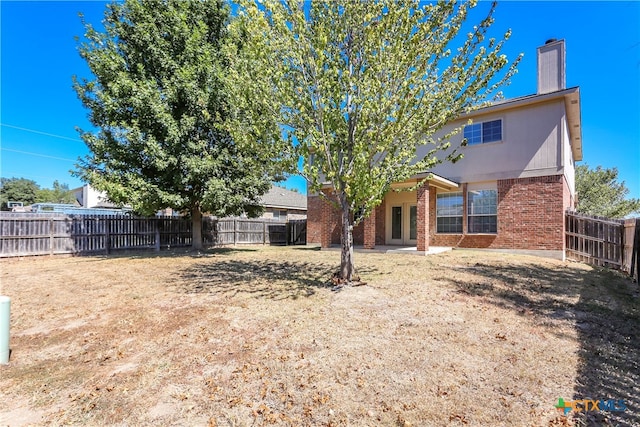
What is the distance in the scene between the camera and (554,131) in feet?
38.1

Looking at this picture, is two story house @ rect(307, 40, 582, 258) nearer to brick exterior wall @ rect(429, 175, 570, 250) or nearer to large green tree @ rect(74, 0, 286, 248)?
brick exterior wall @ rect(429, 175, 570, 250)

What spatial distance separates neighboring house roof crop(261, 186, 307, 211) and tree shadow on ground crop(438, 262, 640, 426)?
20835 millimetres

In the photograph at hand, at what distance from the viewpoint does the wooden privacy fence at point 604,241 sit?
841 cm

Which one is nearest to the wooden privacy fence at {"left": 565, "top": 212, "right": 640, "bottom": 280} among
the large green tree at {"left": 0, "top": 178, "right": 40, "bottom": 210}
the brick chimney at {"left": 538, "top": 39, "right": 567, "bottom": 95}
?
the brick chimney at {"left": 538, "top": 39, "right": 567, "bottom": 95}

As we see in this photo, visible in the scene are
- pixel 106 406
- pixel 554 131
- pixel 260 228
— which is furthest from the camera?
pixel 260 228

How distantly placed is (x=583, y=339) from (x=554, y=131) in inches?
412

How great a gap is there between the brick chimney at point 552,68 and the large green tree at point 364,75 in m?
7.59

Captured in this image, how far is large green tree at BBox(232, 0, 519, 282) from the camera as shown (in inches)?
221

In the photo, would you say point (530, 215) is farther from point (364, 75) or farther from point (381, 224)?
point (364, 75)

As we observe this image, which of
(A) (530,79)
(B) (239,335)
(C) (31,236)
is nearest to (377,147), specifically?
(B) (239,335)

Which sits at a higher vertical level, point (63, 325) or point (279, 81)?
point (279, 81)

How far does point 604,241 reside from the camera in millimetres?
10383

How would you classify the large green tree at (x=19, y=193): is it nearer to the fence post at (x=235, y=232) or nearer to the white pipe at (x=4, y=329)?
the fence post at (x=235, y=232)

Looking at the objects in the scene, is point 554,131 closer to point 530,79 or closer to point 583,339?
point 530,79
